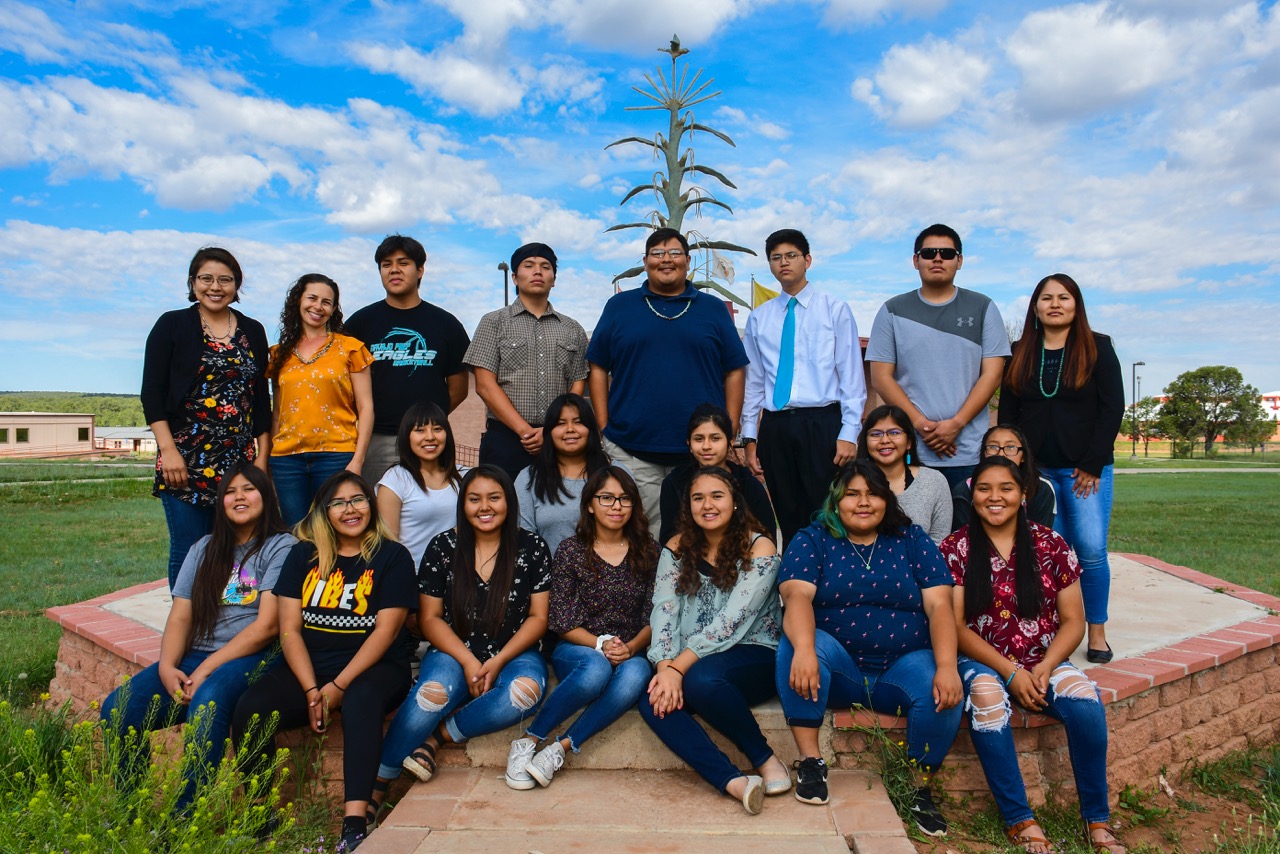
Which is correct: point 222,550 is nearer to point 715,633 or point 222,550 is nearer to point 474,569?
point 474,569

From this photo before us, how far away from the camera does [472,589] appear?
3.47m

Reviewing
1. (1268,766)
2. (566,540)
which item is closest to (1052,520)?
(1268,766)

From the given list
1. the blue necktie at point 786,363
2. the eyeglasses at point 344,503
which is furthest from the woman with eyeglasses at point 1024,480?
the eyeglasses at point 344,503

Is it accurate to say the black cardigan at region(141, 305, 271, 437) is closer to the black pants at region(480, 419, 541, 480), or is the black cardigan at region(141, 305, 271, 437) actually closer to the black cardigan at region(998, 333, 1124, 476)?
the black pants at region(480, 419, 541, 480)

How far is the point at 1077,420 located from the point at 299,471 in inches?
141

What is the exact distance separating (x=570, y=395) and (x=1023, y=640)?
2159 millimetres

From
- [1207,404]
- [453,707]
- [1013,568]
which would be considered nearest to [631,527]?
[453,707]

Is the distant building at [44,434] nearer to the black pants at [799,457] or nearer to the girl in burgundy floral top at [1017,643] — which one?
the black pants at [799,457]

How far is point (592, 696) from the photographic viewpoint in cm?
328

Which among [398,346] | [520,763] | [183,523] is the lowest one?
[520,763]

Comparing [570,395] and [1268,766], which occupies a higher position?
[570,395]

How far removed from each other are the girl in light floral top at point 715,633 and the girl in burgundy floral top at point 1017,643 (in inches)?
28.6

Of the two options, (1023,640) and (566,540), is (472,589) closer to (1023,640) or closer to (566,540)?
(566,540)

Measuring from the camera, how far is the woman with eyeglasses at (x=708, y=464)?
3.73m
